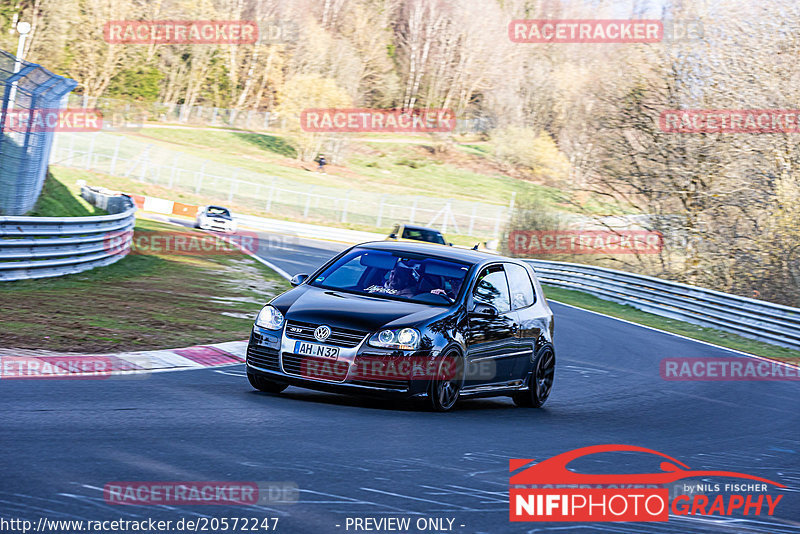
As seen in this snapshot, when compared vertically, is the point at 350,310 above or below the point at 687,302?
above

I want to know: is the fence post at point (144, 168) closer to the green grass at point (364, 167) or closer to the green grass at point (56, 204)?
the green grass at point (364, 167)

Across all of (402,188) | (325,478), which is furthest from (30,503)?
(402,188)

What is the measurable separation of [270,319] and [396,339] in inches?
47.5

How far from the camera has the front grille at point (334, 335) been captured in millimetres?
8500

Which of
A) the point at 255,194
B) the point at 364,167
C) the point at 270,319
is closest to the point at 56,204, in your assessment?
the point at 270,319

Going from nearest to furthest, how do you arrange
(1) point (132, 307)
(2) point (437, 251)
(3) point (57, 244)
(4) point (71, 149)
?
(2) point (437, 251), (1) point (132, 307), (3) point (57, 244), (4) point (71, 149)

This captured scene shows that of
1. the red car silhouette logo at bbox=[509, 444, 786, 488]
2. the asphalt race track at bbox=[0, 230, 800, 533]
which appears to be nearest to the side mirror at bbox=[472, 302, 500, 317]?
the asphalt race track at bbox=[0, 230, 800, 533]

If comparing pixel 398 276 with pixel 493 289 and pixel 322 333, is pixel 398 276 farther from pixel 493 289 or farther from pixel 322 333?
pixel 322 333

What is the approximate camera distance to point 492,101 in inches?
4301

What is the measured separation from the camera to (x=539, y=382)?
1073cm

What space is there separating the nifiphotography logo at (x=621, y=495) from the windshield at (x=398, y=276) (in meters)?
2.37

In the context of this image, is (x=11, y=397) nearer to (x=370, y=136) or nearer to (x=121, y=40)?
(x=121, y=40)

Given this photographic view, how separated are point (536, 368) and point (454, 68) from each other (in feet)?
347

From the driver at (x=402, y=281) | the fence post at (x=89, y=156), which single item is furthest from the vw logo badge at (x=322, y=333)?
the fence post at (x=89, y=156)
